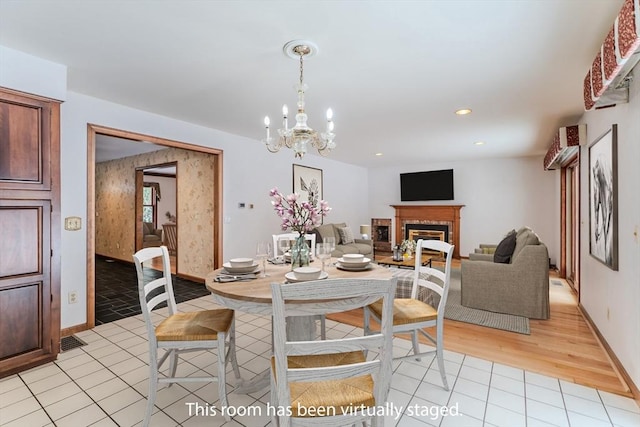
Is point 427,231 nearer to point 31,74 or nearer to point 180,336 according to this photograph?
point 180,336

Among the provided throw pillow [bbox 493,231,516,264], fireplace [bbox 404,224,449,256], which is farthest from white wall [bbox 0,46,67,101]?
fireplace [bbox 404,224,449,256]

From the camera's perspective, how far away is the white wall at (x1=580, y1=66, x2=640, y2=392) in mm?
1949

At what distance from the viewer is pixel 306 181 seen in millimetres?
6047

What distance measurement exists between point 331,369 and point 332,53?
6.67 ft

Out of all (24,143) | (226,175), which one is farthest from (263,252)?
(226,175)

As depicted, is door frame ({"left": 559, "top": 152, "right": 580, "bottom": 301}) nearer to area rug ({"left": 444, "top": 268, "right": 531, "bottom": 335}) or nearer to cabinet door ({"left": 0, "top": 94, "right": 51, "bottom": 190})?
area rug ({"left": 444, "top": 268, "right": 531, "bottom": 335})

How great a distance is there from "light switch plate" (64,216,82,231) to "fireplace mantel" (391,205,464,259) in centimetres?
648

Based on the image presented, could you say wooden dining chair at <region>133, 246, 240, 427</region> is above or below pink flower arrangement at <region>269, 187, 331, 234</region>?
below

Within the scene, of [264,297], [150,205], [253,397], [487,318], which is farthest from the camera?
[150,205]

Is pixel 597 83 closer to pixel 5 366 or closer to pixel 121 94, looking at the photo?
pixel 121 94

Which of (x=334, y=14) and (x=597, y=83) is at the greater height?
(x=334, y=14)

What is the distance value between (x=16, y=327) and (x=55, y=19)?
211 cm

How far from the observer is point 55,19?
1846mm

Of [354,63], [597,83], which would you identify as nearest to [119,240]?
[354,63]
